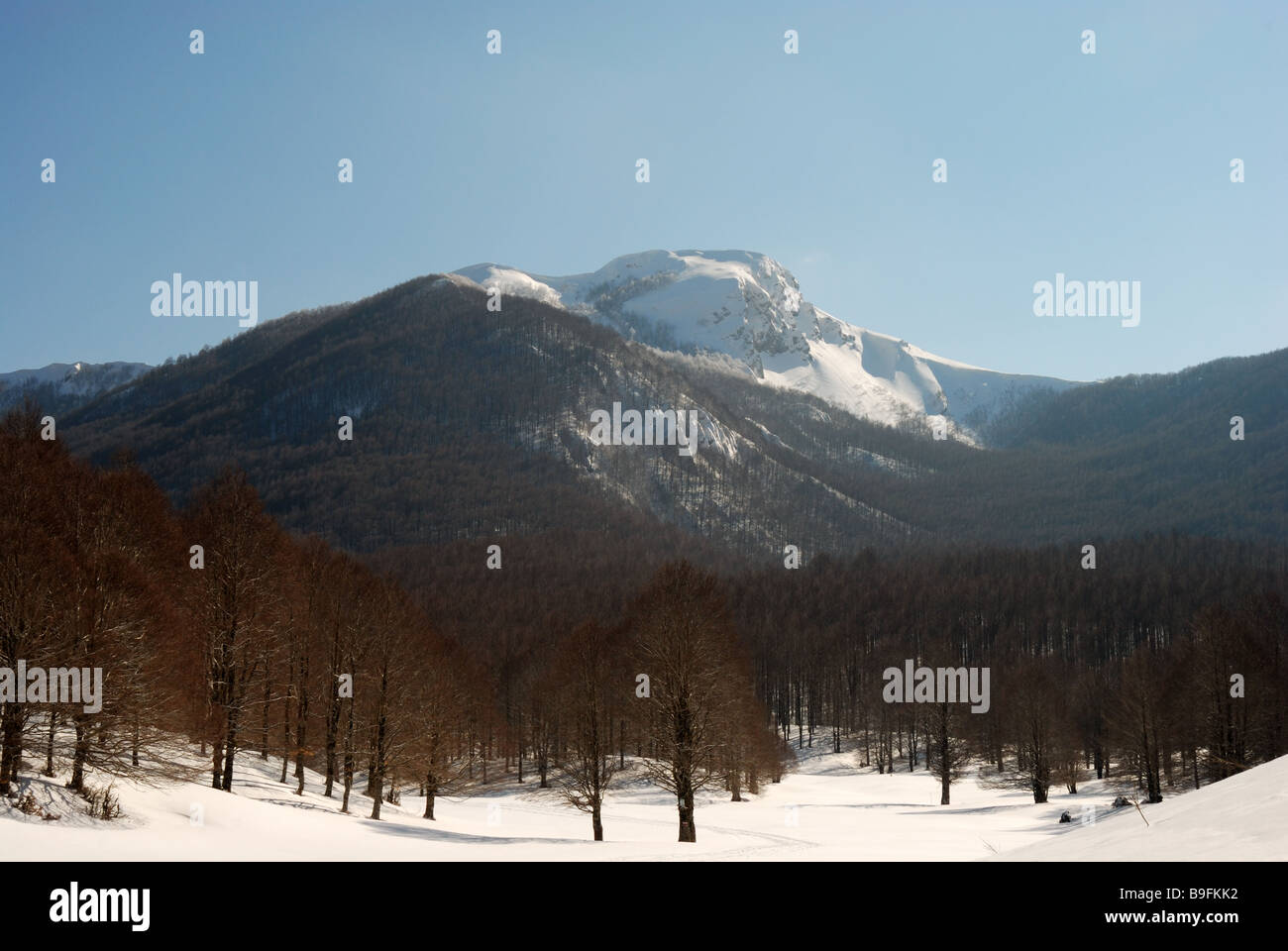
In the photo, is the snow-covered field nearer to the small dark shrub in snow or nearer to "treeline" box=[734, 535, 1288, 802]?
the small dark shrub in snow

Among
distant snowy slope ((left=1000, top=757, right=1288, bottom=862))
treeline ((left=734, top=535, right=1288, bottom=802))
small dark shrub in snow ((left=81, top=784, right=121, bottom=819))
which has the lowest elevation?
treeline ((left=734, top=535, right=1288, bottom=802))

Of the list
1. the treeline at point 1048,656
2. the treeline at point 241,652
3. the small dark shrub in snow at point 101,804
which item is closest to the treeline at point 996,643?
the treeline at point 1048,656

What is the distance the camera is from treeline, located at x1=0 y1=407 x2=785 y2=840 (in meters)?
25.3

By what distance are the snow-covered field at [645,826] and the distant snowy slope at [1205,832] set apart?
0.03 m

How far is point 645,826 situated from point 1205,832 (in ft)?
140

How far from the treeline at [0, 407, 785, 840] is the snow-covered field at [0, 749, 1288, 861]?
1.99 meters

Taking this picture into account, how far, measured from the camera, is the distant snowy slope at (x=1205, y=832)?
25.6ft

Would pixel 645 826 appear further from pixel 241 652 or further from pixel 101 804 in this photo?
pixel 101 804

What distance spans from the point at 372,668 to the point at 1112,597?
146142 millimetres

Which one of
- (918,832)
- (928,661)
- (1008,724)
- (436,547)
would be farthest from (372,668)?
(436,547)

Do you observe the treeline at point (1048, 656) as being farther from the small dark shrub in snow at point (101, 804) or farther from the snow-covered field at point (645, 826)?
the small dark shrub in snow at point (101, 804)

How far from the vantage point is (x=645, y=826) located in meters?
47.8

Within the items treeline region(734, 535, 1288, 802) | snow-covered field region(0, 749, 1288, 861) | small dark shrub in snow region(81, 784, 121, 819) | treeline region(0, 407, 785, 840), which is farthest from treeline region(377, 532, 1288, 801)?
small dark shrub in snow region(81, 784, 121, 819)
